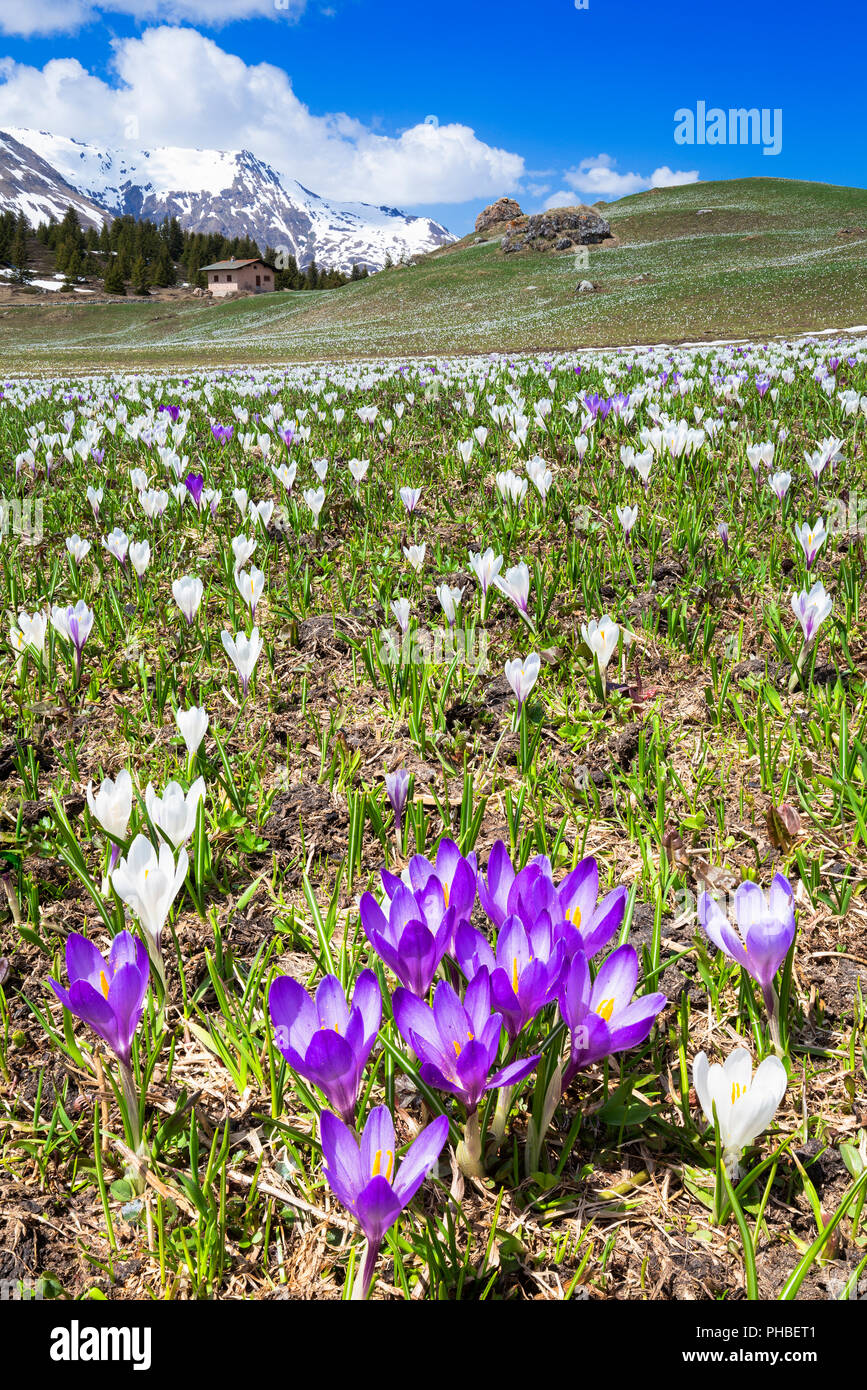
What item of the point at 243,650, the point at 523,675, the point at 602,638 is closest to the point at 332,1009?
the point at 523,675

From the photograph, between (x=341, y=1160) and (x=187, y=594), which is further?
(x=187, y=594)

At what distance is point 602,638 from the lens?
2480 millimetres

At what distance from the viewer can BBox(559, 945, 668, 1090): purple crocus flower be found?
111 cm

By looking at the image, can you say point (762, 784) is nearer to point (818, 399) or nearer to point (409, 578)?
point (409, 578)

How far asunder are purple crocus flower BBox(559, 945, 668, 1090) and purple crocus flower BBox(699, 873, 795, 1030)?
18 cm

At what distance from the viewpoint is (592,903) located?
50.5 inches

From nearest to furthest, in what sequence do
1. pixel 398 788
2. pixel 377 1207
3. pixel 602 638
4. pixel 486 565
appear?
pixel 377 1207 < pixel 398 788 < pixel 602 638 < pixel 486 565

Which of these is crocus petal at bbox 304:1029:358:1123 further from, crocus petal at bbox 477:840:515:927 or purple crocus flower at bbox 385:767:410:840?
purple crocus flower at bbox 385:767:410:840

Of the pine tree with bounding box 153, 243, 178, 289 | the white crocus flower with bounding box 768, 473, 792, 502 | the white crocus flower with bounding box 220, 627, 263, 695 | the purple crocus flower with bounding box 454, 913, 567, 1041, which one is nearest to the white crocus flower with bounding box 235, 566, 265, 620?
the white crocus flower with bounding box 220, 627, 263, 695

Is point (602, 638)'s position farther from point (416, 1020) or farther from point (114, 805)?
point (416, 1020)

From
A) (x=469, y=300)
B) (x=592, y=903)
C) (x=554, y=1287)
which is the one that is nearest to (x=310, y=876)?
(x=592, y=903)

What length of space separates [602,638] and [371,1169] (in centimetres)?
179

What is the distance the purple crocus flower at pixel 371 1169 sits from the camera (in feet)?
2.97
